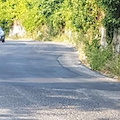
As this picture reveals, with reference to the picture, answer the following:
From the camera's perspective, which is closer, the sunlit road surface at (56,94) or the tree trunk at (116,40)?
the sunlit road surface at (56,94)

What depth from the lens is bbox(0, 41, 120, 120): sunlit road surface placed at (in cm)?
973

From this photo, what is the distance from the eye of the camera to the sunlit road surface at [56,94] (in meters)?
9.73

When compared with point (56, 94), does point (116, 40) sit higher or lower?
higher

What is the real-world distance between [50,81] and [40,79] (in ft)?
1.99

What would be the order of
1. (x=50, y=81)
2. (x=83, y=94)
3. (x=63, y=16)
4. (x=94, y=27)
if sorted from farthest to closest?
(x=63, y=16) → (x=94, y=27) → (x=50, y=81) → (x=83, y=94)

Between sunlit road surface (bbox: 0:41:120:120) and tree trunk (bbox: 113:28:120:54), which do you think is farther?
tree trunk (bbox: 113:28:120:54)

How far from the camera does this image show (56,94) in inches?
490

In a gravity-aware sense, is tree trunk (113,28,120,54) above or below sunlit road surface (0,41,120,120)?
above

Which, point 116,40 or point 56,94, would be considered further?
point 116,40

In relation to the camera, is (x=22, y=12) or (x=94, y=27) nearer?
(x=94, y=27)

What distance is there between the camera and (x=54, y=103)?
1098 cm

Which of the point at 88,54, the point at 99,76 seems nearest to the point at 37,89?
the point at 99,76

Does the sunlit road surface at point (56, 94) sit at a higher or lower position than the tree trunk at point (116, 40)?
lower

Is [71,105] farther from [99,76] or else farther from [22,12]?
[22,12]
